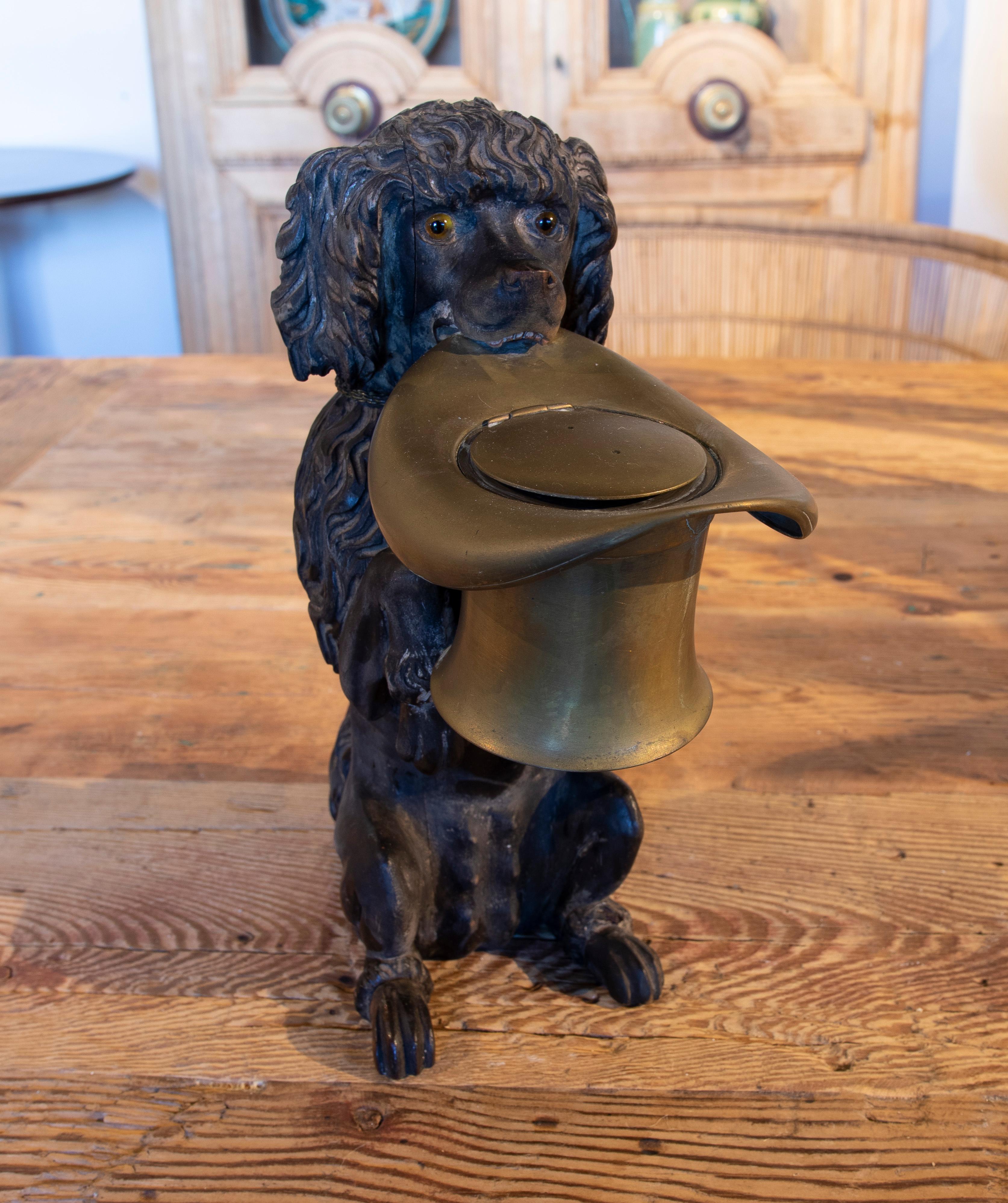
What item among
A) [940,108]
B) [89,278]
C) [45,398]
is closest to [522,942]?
[45,398]

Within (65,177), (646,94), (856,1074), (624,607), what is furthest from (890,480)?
(65,177)

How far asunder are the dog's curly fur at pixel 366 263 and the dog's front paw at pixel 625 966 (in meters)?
0.24

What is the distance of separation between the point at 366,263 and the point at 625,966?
0.44 meters

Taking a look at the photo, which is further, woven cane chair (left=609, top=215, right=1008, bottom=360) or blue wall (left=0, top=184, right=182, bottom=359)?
blue wall (left=0, top=184, right=182, bottom=359)

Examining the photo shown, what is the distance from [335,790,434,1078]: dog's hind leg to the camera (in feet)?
2.23

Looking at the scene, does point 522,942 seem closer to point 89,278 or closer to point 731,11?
point 731,11

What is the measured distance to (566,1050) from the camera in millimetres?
696

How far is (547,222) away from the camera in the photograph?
622mm

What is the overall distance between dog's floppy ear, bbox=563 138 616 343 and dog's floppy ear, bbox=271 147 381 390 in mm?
119

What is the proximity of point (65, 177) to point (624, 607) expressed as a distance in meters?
2.51

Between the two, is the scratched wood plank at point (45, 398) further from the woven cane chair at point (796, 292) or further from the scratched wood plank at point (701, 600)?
the woven cane chair at point (796, 292)

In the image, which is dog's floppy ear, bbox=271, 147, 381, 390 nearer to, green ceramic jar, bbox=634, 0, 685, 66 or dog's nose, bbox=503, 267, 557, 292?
dog's nose, bbox=503, 267, 557, 292

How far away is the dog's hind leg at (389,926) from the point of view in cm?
68

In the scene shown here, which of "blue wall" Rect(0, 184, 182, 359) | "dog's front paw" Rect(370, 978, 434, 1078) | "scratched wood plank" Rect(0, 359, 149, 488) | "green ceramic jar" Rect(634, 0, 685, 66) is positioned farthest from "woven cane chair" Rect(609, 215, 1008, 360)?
"blue wall" Rect(0, 184, 182, 359)
